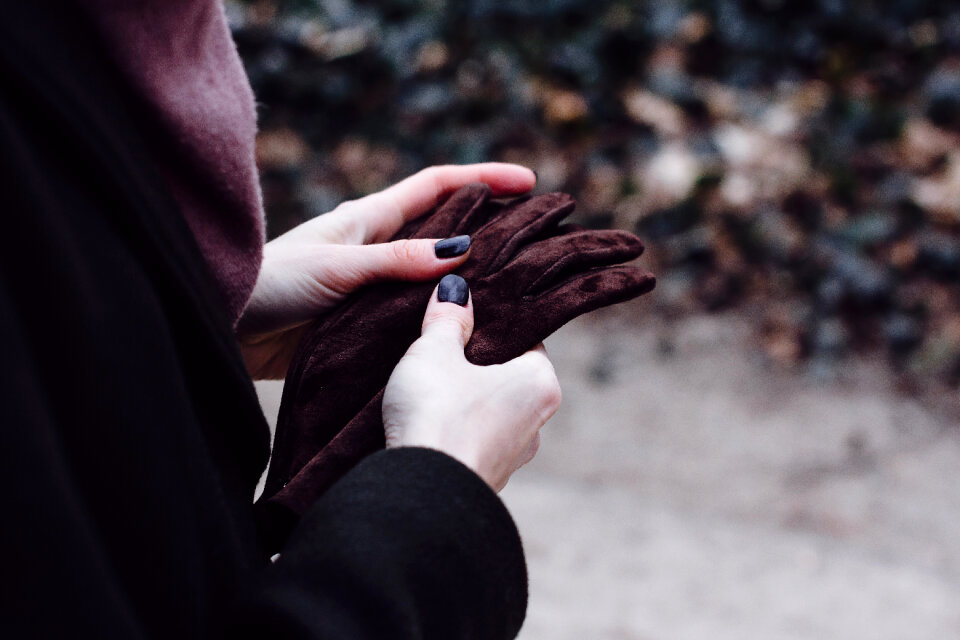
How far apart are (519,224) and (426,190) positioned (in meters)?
0.24

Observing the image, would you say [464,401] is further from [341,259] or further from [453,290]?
[341,259]

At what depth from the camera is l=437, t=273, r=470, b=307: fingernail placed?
95 centimetres

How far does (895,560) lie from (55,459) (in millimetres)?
2177

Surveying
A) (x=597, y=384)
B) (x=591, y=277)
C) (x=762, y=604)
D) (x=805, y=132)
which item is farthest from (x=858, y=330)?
(x=591, y=277)

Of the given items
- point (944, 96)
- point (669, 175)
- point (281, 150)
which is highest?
point (944, 96)

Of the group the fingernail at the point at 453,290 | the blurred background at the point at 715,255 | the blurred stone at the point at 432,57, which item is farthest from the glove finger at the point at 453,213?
the blurred stone at the point at 432,57

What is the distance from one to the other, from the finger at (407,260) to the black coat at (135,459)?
32 cm

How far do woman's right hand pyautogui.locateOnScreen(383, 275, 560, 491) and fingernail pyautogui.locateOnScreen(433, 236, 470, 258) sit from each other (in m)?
0.09

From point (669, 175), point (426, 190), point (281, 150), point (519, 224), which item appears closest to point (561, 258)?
point (519, 224)

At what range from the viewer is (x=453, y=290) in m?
0.96

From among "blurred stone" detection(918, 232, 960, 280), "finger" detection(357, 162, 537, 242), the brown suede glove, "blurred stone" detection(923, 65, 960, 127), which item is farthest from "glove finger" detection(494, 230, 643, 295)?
"blurred stone" detection(923, 65, 960, 127)

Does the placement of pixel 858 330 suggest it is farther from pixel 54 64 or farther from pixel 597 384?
pixel 54 64

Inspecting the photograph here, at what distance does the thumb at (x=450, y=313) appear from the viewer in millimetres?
894

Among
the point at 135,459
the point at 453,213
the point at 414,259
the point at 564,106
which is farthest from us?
the point at 564,106
